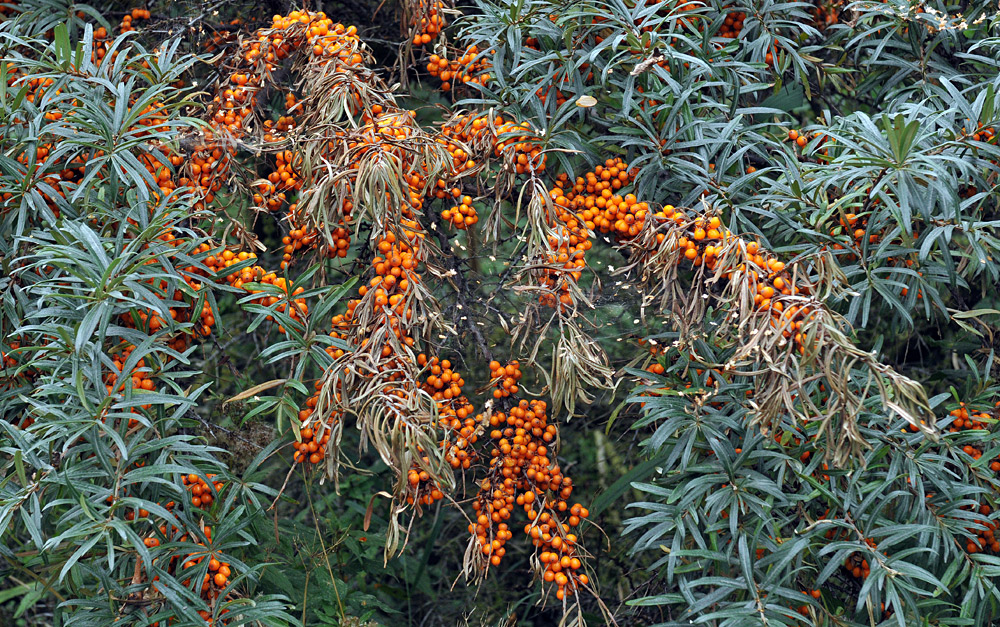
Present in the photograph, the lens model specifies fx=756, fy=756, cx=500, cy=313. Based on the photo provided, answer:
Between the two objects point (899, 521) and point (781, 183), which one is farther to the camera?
point (781, 183)

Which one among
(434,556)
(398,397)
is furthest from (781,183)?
(434,556)

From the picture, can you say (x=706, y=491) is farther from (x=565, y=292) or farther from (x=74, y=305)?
(x=74, y=305)

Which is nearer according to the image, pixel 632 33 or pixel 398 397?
pixel 398 397

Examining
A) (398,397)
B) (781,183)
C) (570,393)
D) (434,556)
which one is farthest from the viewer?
(434,556)

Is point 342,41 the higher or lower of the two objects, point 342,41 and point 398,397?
the higher

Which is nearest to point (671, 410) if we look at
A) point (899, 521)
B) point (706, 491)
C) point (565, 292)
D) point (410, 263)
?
point (706, 491)

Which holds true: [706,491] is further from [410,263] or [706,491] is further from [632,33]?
[632,33]

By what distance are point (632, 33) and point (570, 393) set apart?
35.1 inches

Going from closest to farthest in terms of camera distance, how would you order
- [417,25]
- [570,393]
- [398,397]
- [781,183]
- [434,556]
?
[398,397]
[570,393]
[781,183]
[417,25]
[434,556]

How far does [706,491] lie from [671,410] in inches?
7.7

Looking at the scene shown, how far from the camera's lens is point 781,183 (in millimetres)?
1827

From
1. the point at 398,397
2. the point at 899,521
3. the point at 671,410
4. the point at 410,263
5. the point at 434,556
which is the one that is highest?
the point at 410,263

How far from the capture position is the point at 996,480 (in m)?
1.68

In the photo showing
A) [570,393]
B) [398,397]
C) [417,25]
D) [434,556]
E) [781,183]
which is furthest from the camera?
[434,556]
